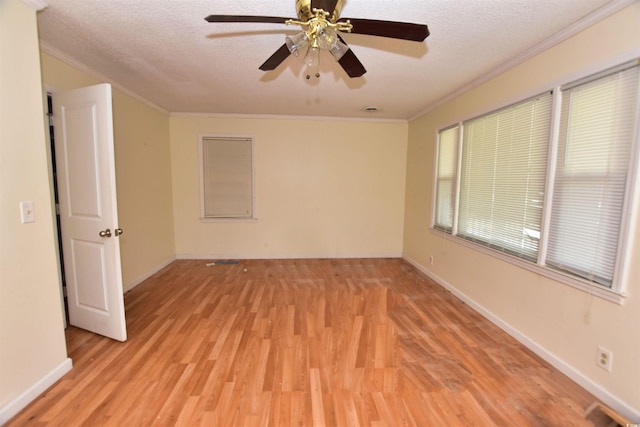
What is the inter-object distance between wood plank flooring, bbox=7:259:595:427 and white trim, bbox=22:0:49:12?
7.88ft

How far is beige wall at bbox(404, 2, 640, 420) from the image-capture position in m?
1.60

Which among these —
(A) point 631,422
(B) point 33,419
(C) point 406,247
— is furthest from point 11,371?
(C) point 406,247

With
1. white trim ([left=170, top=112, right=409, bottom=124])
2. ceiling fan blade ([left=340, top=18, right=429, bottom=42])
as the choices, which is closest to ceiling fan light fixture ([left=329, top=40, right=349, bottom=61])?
ceiling fan blade ([left=340, top=18, right=429, bottom=42])

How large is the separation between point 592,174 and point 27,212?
141 inches

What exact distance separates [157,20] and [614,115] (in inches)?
121

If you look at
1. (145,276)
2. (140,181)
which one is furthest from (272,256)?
(140,181)

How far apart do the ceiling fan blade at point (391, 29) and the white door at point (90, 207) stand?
187 centimetres

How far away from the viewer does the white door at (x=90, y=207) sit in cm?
A: 207

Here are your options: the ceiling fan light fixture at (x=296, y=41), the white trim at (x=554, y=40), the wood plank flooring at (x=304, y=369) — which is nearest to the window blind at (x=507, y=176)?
the white trim at (x=554, y=40)

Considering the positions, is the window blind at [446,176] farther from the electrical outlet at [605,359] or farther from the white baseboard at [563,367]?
the electrical outlet at [605,359]

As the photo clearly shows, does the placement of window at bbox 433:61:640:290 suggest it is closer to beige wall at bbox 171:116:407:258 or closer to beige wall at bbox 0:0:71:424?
beige wall at bbox 171:116:407:258

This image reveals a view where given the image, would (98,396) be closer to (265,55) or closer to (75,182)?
(75,182)

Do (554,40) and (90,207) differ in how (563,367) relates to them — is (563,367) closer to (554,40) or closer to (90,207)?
(554,40)

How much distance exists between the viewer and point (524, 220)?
2359 mm
